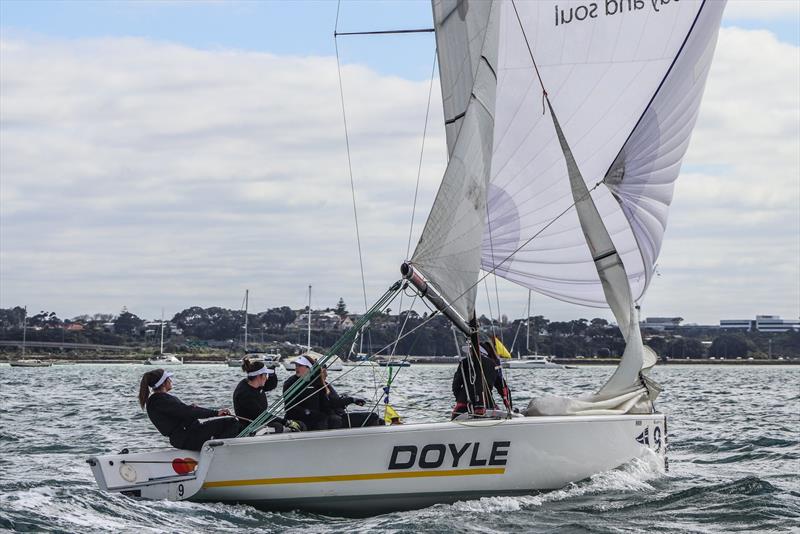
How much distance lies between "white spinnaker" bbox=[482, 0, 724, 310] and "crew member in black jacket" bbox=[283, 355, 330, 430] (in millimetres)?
2898

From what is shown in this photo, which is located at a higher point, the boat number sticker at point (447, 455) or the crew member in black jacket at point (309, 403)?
the crew member in black jacket at point (309, 403)

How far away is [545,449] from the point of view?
959cm

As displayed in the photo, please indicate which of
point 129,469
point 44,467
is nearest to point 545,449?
point 129,469

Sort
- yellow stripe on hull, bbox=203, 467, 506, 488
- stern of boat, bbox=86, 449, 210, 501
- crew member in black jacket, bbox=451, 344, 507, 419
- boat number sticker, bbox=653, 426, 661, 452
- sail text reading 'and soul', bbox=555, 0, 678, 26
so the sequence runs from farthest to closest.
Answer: sail text reading 'and soul', bbox=555, 0, 678, 26, boat number sticker, bbox=653, 426, 661, 452, crew member in black jacket, bbox=451, 344, 507, 419, stern of boat, bbox=86, 449, 210, 501, yellow stripe on hull, bbox=203, 467, 506, 488

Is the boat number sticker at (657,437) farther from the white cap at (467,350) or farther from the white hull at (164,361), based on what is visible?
the white hull at (164,361)

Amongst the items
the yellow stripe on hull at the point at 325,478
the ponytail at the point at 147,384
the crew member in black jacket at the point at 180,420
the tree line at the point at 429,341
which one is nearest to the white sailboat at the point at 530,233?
the yellow stripe on hull at the point at 325,478

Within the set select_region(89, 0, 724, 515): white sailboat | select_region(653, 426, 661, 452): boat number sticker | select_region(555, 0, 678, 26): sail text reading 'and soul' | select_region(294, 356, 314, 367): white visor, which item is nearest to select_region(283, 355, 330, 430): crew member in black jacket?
select_region(294, 356, 314, 367): white visor

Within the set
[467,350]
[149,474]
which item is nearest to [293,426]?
[149,474]

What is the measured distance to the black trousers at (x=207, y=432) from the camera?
9555mm

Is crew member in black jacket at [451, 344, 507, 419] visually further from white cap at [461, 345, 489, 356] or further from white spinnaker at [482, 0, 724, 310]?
white spinnaker at [482, 0, 724, 310]

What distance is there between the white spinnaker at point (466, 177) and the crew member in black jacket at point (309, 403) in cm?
130

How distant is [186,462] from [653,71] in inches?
244

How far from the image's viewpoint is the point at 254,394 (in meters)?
9.87

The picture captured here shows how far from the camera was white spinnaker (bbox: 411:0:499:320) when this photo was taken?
991 centimetres
